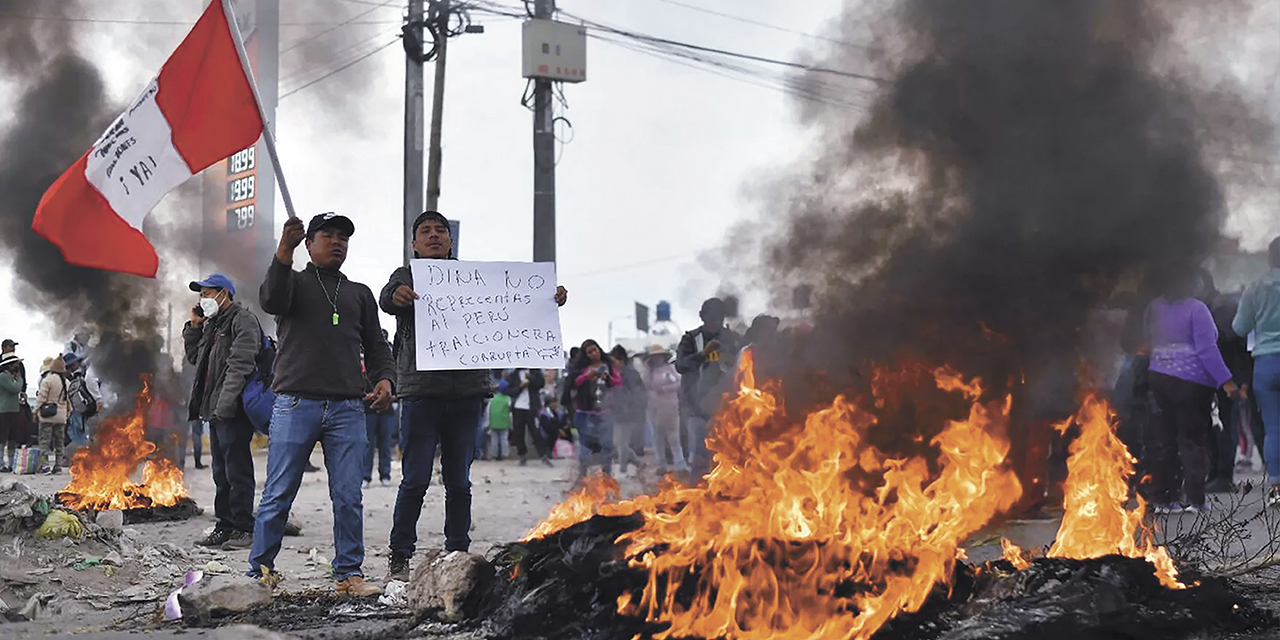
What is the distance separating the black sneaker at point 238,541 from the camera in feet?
25.4

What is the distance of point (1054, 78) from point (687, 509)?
10.6ft

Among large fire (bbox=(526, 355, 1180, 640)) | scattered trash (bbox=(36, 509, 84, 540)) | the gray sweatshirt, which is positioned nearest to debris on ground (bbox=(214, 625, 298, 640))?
large fire (bbox=(526, 355, 1180, 640))

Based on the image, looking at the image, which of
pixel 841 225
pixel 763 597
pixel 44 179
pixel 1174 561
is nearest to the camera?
pixel 763 597

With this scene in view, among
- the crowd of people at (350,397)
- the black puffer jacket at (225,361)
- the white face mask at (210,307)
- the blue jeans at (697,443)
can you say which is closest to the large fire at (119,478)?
the black puffer jacket at (225,361)

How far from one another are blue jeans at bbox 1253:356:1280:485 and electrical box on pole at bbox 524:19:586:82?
1231 cm

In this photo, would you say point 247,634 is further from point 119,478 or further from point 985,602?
point 119,478

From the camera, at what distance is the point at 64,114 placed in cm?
1352

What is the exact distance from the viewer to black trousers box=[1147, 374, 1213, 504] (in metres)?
8.05

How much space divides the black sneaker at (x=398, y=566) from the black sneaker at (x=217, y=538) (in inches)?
92.2

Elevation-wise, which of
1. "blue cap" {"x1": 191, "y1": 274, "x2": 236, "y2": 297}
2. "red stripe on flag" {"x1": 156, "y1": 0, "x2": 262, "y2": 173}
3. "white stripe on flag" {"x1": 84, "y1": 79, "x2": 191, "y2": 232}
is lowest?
"blue cap" {"x1": 191, "y1": 274, "x2": 236, "y2": 297}

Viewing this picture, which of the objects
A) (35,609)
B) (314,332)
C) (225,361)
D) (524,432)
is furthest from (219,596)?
(524,432)

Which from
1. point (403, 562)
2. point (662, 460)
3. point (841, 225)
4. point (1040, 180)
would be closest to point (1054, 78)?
point (1040, 180)

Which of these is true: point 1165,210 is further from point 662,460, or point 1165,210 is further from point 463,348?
point 662,460

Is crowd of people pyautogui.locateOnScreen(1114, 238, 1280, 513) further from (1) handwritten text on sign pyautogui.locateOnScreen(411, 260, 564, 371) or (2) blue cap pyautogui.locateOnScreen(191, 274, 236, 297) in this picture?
(2) blue cap pyautogui.locateOnScreen(191, 274, 236, 297)
